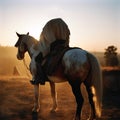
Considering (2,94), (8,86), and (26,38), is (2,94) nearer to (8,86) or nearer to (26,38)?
(8,86)

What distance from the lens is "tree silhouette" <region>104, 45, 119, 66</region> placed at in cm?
7322

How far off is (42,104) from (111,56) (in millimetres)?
63514

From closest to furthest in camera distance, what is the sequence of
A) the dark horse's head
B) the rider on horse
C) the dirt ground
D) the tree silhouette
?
the dirt ground
the rider on horse
the dark horse's head
the tree silhouette

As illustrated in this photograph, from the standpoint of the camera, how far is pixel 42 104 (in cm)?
1481

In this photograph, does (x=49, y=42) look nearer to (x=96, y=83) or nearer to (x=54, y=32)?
(x=54, y=32)

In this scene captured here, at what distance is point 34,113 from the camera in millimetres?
12703

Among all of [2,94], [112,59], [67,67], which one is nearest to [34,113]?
[67,67]

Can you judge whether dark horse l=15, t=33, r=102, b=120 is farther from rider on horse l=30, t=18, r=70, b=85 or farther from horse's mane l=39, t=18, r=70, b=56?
horse's mane l=39, t=18, r=70, b=56

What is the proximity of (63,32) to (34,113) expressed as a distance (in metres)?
2.77

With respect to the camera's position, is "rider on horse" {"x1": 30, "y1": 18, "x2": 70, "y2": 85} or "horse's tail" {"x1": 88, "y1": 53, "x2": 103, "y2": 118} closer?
"horse's tail" {"x1": 88, "y1": 53, "x2": 103, "y2": 118}

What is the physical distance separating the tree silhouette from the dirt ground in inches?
2093

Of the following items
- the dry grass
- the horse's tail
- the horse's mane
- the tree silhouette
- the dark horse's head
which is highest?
the horse's mane

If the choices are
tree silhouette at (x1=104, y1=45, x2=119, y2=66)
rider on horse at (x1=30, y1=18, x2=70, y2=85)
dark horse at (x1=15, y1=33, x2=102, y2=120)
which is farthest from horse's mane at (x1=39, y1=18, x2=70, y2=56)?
tree silhouette at (x1=104, y1=45, x2=119, y2=66)

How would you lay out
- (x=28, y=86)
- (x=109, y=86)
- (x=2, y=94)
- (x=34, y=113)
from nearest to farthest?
1. (x=34, y=113)
2. (x=2, y=94)
3. (x=109, y=86)
4. (x=28, y=86)
